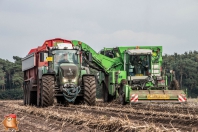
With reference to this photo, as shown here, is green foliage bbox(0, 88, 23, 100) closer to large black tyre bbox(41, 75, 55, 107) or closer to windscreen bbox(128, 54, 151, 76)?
windscreen bbox(128, 54, 151, 76)

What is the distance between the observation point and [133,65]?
2175 centimetres

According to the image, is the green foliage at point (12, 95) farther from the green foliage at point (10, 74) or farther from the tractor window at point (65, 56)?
the tractor window at point (65, 56)

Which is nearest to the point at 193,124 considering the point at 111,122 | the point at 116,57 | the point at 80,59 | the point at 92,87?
the point at 111,122

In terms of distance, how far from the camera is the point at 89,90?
55.1ft

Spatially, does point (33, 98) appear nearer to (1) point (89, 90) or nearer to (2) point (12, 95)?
(1) point (89, 90)

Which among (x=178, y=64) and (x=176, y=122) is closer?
(x=176, y=122)

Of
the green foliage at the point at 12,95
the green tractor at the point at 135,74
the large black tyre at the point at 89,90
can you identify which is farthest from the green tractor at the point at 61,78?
the green foliage at the point at 12,95

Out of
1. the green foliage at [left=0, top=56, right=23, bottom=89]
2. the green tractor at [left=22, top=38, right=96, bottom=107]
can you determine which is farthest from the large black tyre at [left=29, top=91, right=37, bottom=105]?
the green foliage at [left=0, top=56, right=23, bottom=89]

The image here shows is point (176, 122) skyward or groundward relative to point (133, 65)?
groundward

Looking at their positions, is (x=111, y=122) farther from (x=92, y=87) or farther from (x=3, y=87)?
(x=3, y=87)

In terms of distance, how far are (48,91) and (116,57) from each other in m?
7.60

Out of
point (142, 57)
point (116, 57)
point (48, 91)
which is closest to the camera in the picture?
point (48, 91)

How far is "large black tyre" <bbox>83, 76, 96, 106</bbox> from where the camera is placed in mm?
16766

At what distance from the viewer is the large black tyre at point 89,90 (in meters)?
16.8
